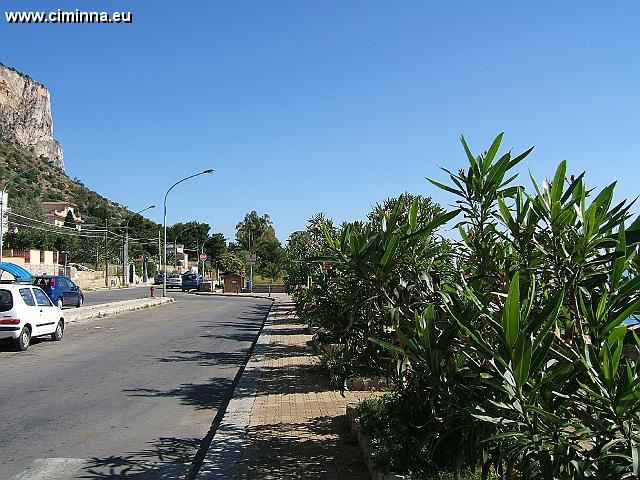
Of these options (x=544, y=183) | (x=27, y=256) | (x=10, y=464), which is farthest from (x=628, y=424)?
(x=27, y=256)

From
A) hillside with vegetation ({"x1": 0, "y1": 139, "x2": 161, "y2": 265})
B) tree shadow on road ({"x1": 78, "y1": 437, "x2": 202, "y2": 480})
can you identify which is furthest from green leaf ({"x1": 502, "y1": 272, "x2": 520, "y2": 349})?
hillside with vegetation ({"x1": 0, "y1": 139, "x2": 161, "y2": 265})

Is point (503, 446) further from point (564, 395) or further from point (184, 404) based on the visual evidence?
point (184, 404)

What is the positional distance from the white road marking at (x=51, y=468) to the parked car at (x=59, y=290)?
79.1 ft

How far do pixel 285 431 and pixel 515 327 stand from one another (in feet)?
17.0

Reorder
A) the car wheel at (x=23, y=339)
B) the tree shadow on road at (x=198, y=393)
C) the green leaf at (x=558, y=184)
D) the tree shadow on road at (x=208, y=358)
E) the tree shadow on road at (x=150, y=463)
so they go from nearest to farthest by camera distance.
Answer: the green leaf at (x=558, y=184)
the tree shadow on road at (x=150, y=463)
the tree shadow on road at (x=198, y=393)
the tree shadow on road at (x=208, y=358)
the car wheel at (x=23, y=339)

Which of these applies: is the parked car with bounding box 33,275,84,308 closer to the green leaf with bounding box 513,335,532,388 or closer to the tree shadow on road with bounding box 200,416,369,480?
the tree shadow on road with bounding box 200,416,369,480

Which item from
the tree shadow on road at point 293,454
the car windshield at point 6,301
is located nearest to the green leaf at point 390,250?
the tree shadow on road at point 293,454

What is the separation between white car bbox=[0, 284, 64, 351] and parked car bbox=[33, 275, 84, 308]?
1273cm

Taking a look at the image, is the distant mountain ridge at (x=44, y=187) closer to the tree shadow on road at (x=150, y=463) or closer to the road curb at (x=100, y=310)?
the road curb at (x=100, y=310)

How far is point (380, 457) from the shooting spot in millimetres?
5250

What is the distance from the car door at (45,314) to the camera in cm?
1702

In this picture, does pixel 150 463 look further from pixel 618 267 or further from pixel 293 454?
pixel 618 267

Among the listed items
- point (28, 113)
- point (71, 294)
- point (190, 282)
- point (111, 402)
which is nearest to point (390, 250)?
point (111, 402)

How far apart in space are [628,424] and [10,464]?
6.07 metres
